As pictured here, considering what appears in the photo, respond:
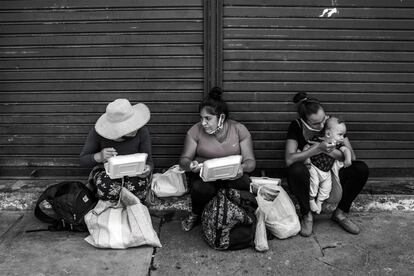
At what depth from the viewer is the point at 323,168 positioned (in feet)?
12.8

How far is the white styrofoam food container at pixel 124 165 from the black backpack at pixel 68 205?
1.54 feet

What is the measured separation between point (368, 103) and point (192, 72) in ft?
5.68

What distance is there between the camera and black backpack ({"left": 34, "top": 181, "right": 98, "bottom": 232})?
3850mm

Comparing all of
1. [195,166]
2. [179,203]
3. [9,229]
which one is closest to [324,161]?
[195,166]

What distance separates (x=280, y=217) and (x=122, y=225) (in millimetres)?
1280

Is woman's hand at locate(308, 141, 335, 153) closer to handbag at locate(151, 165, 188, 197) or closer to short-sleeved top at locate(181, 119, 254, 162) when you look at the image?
short-sleeved top at locate(181, 119, 254, 162)

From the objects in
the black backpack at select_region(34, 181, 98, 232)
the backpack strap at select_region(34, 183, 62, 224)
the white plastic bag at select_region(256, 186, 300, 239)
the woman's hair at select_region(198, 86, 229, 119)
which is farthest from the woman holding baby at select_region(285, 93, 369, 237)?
the backpack strap at select_region(34, 183, 62, 224)

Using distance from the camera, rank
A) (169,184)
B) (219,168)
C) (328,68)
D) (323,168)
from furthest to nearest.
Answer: (328,68), (169,184), (323,168), (219,168)

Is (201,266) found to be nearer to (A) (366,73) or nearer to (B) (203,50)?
(B) (203,50)

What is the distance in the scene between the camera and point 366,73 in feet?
14.5

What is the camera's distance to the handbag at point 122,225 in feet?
11.8

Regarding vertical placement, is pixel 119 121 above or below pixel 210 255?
above

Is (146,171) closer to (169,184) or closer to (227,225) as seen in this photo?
(169,184)

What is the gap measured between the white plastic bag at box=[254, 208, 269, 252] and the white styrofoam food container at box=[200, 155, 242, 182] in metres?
0.42
